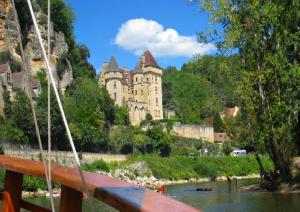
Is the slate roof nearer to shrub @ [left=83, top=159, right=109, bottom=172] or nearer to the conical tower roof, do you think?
the conical tower roof

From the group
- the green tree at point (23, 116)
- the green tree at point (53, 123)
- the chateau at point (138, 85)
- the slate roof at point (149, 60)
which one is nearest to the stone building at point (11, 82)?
the green tree at point (23, 116)

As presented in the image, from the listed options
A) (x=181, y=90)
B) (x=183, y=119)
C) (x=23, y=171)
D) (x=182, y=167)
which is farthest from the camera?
(x=181, y=90)

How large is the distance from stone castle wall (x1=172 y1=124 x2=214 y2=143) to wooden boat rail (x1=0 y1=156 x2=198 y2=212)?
251ft

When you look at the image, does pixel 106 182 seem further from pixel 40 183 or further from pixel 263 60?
pixel 40 183

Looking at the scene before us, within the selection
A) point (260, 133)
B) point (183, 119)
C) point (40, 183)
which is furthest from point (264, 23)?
point (183, 119)

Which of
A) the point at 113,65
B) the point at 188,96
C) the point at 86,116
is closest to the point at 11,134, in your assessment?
the point at 86,116

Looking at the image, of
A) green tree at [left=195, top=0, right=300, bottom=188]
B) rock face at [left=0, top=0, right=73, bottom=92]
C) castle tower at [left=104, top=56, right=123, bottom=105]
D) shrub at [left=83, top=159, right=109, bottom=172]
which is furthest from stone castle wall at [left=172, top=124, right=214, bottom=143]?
green tree at [left=195, top=0, right=300, bottom=188]

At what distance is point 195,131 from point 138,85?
763 inches

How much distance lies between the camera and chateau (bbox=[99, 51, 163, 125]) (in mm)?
89600

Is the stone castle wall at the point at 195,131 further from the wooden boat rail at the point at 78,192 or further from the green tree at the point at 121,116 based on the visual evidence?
the wooden boat rail at the point at 78,192

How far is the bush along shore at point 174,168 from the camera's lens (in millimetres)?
50225

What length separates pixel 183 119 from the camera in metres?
91.9

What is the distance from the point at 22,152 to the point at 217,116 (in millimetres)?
53209

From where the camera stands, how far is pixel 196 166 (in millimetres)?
58938
